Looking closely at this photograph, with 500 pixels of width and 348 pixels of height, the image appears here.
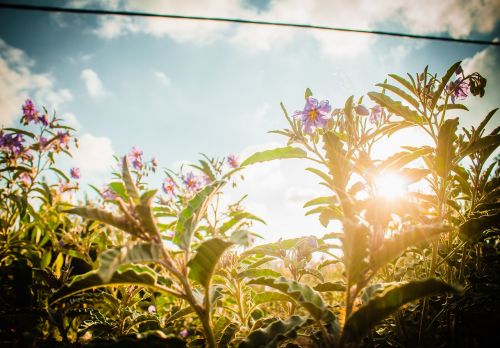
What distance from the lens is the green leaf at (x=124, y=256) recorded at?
0.72m

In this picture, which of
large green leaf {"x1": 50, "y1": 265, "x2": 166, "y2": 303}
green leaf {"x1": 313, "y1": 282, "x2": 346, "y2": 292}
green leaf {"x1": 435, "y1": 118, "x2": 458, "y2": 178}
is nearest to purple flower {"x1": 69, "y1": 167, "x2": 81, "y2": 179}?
large green leaf {"x1": 50, "y1": 265, "x2": 166, "y2": 303}

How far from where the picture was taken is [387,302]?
0.85 metres

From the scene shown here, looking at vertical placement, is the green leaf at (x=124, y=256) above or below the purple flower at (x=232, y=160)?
below

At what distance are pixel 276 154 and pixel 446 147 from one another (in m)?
0.93

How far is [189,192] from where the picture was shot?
8.47ft

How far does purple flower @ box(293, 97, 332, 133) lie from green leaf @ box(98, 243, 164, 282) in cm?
115

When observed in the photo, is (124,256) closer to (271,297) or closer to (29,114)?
(271,297)

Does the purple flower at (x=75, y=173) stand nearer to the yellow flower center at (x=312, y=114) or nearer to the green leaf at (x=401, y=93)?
the yellow flower center at (x=312, y=114)

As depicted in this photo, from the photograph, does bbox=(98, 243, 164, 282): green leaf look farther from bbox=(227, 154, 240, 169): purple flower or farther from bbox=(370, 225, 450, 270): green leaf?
bbox=(227, 154, 240, 169): purple flower

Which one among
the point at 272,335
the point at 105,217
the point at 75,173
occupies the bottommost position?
the point at 272,335

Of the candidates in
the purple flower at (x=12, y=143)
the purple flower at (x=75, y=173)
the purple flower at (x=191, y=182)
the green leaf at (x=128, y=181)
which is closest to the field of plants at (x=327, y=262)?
the green leaf at (x=128, y=181)

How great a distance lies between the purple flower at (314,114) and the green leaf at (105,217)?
1.16 metres

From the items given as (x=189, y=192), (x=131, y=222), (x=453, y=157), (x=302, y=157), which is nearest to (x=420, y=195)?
(x=453, y=157)

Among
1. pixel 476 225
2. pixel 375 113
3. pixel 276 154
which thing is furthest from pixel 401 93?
pixel 276 154
